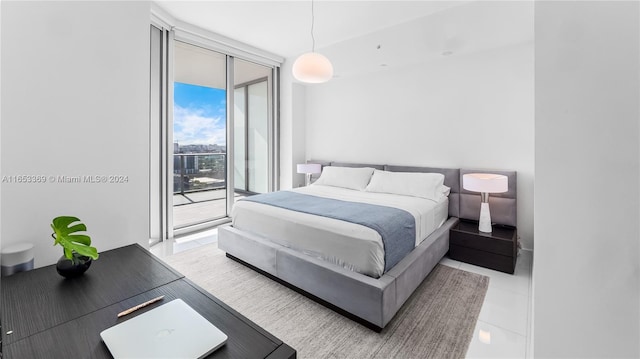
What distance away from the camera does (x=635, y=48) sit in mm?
484

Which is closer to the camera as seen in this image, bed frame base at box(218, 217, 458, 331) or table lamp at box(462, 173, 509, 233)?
bed frame base at box(218, 217, 458, 331)

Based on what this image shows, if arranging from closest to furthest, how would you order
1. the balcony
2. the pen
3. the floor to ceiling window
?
the pen, the floor to ceiling window, the balcony

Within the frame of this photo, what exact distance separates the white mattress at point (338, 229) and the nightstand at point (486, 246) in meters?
0.27

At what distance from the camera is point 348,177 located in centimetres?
406

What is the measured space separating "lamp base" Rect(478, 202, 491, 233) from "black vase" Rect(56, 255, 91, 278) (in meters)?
3.39

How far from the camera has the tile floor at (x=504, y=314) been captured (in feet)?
5.53

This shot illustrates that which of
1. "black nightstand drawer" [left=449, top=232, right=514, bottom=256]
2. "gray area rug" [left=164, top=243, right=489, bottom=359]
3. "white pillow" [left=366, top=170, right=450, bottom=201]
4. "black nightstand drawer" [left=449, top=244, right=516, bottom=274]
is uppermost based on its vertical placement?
"white pillow" [left=366, top=170, right=450, bottom=201]

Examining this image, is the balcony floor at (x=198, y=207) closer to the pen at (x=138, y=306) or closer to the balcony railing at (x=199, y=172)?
the balcony railing at (x=199, y=172)

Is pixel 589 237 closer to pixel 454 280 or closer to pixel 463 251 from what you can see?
pixel 454 280

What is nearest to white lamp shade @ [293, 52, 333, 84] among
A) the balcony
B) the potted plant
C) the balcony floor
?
the potted plant

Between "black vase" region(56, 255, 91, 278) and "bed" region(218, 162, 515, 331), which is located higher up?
"black vase" region(56, 255, 91, 278)

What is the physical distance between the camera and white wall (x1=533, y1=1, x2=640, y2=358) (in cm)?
50

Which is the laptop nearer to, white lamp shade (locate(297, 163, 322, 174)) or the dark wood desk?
the dark wood desk

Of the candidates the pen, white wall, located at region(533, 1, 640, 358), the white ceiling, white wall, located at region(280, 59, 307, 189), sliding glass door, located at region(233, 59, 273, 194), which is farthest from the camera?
white wall, located at region(280, 59, 307, 189)
